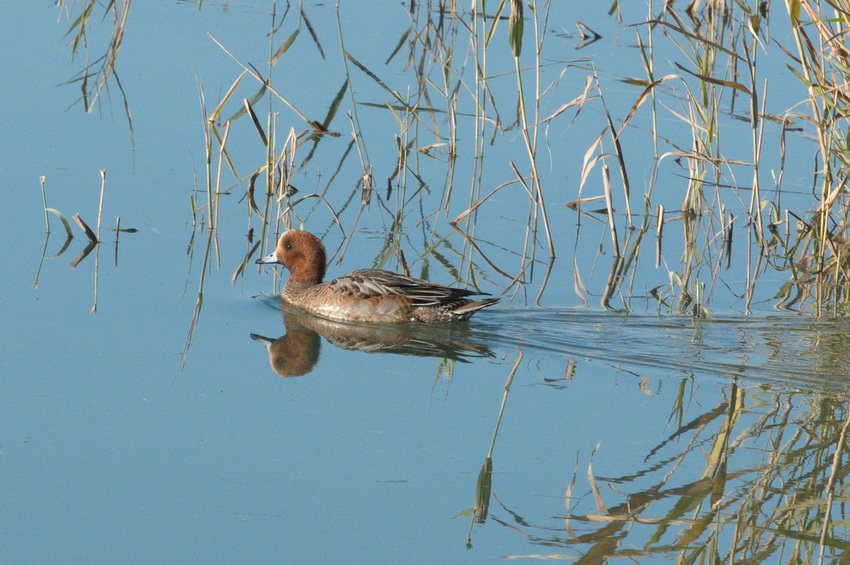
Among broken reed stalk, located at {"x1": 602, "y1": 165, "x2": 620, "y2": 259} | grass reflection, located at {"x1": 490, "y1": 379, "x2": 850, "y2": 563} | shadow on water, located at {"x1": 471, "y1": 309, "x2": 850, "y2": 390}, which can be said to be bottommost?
grass reflection, located at {"x1": 490, "y1": 379, "x2": 850, "y2": 563}

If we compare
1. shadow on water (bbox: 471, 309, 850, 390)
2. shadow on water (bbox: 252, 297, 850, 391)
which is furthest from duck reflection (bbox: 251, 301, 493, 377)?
shadow on water (bbox: 471, 309, 850, 390)

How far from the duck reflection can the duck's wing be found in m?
0.20

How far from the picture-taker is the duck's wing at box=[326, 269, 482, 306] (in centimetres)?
723

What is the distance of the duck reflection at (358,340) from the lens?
260 inches

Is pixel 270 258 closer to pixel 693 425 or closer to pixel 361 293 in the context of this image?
pixel 361 293

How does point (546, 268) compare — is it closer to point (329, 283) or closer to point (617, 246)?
point (617, 246)

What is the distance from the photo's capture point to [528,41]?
12562 millimetres

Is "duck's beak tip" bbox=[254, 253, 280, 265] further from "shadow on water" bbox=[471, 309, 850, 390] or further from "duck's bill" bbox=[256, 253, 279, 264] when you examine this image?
"shadow on water" bbox=[471, 309, 850, 390]

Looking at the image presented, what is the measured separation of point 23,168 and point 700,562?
6.26m

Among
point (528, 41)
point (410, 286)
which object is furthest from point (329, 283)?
point (528, 41)

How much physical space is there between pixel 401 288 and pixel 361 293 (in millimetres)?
268

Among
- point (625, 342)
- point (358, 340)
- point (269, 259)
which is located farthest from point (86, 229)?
point (625, 342)

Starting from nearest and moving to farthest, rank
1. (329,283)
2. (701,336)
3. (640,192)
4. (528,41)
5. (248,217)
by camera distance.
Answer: (701,336), (329,283), (248,217), (640,192), (528,41)

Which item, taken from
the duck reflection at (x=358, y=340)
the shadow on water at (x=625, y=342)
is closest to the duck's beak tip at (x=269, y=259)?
the duck reflection at (x=358, y=340)
